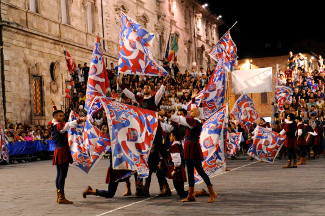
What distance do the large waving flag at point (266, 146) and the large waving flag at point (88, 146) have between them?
7707mm

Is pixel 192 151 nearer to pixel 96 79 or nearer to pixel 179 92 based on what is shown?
pixel 96 79

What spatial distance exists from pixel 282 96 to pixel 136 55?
16.2m

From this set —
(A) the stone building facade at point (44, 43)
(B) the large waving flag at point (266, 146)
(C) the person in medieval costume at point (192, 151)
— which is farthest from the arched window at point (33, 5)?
(C) the person in medieval costume at point (192, 151)

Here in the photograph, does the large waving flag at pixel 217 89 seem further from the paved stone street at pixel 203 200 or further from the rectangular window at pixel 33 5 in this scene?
the rectangular window at pixel 33 5

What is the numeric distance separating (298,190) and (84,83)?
65.9 feet

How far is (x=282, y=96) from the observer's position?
2656cm

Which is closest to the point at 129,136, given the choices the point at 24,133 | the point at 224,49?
the point at 224,49

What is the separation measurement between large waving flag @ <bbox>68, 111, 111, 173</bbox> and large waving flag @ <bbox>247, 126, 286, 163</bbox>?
7.71 m

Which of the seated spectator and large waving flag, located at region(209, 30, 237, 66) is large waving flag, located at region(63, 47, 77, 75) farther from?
large waving flag, located at region(209, 30, 237, 66)

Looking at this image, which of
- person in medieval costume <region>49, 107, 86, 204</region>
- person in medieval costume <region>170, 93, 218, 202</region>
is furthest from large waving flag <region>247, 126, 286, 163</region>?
person in medieval costume <region>49, 107, 86, 204</region>

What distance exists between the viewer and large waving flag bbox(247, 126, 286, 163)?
58.6 feet

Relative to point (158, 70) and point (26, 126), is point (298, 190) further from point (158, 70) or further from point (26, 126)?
point (26, 126)

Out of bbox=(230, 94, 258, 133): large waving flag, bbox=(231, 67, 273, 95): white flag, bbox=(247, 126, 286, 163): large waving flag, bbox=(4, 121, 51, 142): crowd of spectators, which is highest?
bbox=(231, 67, 273, 95): white flag

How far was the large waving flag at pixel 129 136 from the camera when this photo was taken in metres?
9.42
